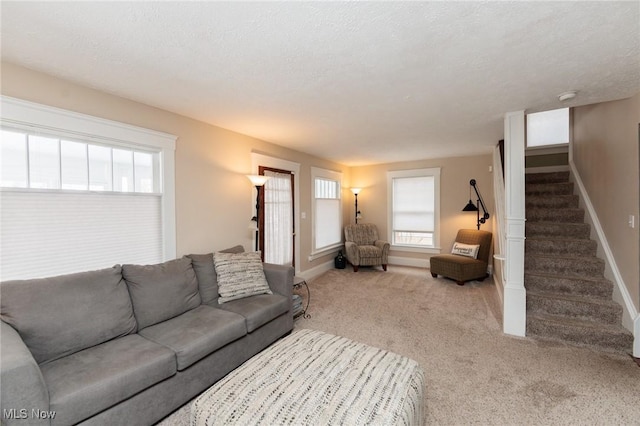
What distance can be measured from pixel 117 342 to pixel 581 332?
4.09 m

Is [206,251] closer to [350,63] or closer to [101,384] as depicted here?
[101,384]

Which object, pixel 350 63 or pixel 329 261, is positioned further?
pixel 329 261

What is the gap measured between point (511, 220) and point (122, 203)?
3.97m

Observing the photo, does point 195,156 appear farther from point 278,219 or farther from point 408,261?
point 408,261

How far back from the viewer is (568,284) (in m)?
3.04

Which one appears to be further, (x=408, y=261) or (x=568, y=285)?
(x=408, y=261)

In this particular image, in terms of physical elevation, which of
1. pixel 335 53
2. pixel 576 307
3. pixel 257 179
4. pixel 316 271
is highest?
pixel 335 53

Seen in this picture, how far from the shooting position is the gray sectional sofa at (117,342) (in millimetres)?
1334

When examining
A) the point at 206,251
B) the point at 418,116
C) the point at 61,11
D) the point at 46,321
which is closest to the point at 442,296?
the point at 418,116

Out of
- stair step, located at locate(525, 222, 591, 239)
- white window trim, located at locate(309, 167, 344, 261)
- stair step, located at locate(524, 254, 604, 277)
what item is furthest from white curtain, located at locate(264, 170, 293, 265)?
stair step, located at locate(525, 222, 591, 239)

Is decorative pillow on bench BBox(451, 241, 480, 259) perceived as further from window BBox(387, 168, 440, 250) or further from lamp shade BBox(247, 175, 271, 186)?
lamp shade BBox(247, 175, 271, 186)

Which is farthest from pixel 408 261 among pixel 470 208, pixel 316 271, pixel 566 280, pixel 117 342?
pixel 117 342

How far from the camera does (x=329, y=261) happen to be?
5.68 meters

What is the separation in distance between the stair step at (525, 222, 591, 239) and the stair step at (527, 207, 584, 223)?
0.14 m
